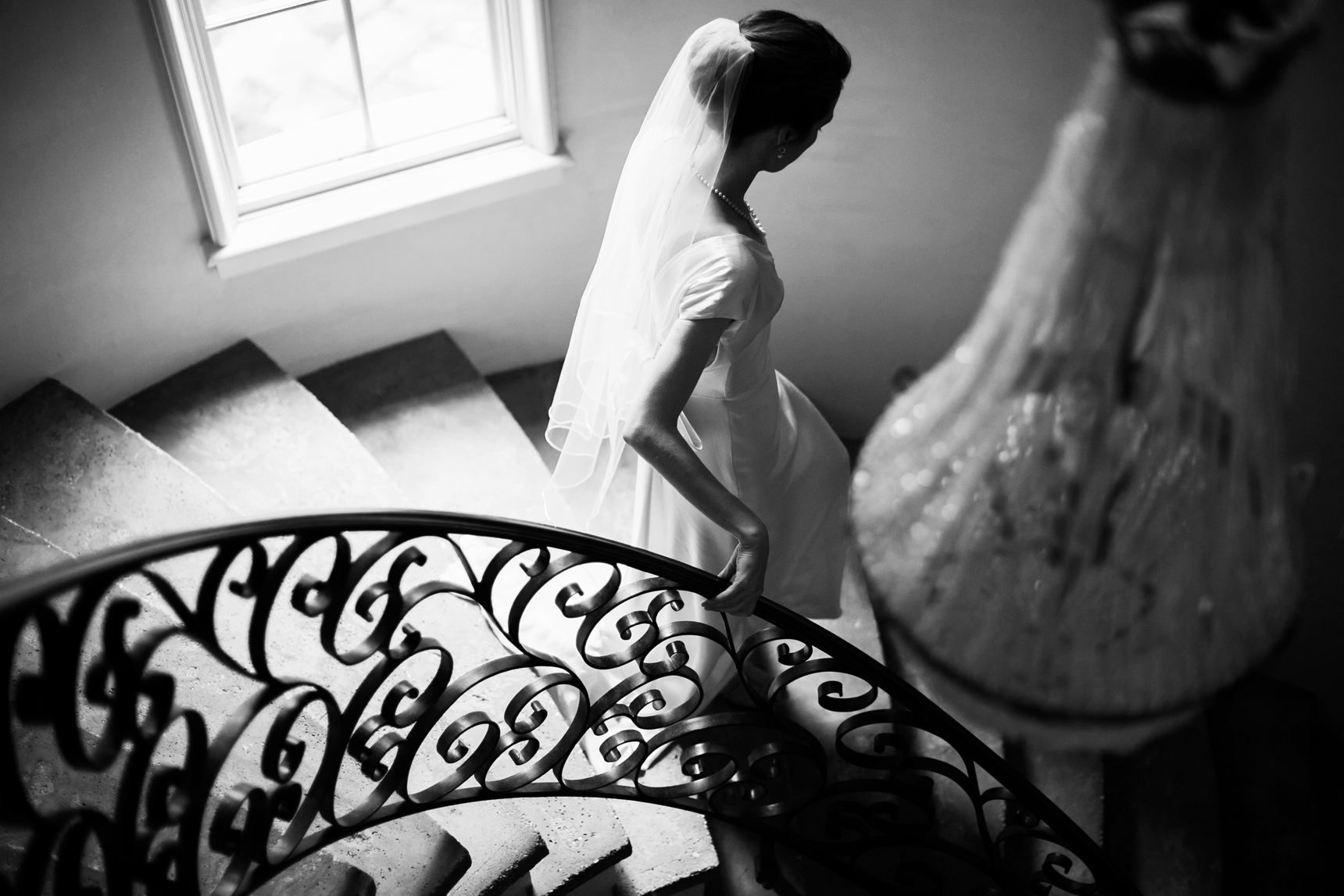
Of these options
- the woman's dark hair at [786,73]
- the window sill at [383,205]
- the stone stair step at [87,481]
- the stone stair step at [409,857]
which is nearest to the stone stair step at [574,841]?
the stone stair step at [409,857]

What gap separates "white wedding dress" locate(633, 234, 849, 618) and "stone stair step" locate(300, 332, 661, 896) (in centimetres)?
82

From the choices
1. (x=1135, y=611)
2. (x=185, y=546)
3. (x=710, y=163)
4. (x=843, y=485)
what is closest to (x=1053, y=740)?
(x=1135, y=611)

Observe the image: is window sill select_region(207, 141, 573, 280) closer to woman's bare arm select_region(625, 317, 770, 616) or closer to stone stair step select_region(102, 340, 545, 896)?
stone stair step select_region(102, 340, 545, 896)

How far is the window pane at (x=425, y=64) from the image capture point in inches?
132

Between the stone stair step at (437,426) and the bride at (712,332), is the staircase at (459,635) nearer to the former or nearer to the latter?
the stone stair step at (437,426)

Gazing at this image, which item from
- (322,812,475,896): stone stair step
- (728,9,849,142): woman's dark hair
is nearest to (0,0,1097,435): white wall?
(728,9,849,142): woman's dark hair

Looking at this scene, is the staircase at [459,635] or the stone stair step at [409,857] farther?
the staircase at [459,635]

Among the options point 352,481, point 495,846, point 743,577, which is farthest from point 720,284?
point 352,481

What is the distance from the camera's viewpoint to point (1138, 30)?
0.76 meters

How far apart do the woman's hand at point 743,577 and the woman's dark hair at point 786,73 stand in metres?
0.78

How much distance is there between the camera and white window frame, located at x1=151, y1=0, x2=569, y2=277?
10.2 feet

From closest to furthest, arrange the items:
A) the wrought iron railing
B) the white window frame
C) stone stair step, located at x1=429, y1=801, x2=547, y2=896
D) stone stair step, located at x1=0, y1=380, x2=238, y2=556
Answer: the wrought iron railing
stone stair step, located at x1=429, y1=801, x2=547, y2=896
stone stair step, located at x1=0, y1=380, x2=238, y2=556
the white window frame

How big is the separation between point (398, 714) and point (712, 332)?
0.92 m

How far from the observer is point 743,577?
2.11 m
